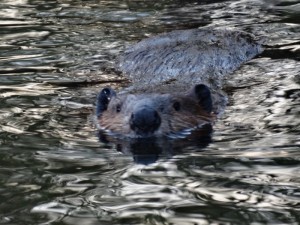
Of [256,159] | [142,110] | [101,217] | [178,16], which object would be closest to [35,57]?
[178,16]

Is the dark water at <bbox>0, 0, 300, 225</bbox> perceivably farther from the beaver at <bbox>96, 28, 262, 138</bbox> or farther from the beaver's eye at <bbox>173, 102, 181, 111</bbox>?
the beaver's eye at <bbox>173, 102, 181, 111</bbox>

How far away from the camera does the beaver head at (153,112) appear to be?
5.27m

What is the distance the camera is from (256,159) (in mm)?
4668

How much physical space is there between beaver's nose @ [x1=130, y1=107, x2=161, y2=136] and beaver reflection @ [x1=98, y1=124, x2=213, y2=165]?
59 millimetres

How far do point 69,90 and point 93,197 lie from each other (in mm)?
3205

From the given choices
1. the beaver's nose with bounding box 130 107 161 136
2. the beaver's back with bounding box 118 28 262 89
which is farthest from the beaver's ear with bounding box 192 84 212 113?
the beaver's nose with bounding box 130 107 161 136

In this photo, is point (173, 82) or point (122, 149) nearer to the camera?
point (122, 149)

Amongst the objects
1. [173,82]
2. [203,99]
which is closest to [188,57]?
[173,82]

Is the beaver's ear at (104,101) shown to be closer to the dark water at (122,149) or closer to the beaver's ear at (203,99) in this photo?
the dark water at (122,149)

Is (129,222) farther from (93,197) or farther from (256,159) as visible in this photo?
(256,159)

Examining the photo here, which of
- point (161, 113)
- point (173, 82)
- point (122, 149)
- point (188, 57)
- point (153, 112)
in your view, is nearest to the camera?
point (122, 149)

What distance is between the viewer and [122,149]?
5.11 metres

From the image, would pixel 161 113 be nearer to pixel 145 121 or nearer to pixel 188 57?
pixel 145 121

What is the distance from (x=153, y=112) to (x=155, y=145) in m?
0.22
